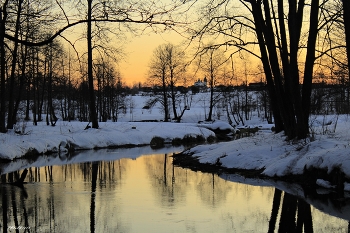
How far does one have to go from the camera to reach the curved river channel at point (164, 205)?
8.55 m

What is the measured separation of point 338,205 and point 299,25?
29.9 feet

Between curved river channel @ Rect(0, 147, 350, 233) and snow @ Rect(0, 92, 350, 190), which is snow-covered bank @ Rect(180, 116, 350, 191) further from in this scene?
curved river channel @ Rect(0, 147, 350, 233)

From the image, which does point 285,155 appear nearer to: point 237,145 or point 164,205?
point 237,145

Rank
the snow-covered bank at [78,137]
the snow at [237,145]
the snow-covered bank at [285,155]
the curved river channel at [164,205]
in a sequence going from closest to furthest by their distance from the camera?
the curved river channel at [164,205] → the snow-covered bank at [285,155] → the snow at [237,145] → the snow-covered bank at [78,137]

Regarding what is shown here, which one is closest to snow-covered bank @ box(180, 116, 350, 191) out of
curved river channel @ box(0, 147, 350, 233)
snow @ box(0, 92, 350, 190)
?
snow @ box(0, 92, 350, 190)

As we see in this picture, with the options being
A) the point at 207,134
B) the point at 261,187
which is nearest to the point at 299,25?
the point at 261,187

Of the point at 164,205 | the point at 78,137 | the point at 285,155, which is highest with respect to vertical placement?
the point at 285,155

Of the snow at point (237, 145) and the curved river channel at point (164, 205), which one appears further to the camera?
the snow at point (237, 145)

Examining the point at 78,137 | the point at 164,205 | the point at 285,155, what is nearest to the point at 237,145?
the point at 285,155

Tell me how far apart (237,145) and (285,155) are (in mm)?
3980

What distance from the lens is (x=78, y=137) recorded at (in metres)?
30.5

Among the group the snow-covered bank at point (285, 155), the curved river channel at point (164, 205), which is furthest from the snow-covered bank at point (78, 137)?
the snow-covered bank at point (285, 155)

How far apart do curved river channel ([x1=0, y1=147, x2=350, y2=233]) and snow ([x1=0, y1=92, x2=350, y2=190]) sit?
941 mm

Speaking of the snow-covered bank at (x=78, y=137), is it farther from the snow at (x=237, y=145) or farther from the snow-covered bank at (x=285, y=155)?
the snow-covered bank at (x=285, y=155)
